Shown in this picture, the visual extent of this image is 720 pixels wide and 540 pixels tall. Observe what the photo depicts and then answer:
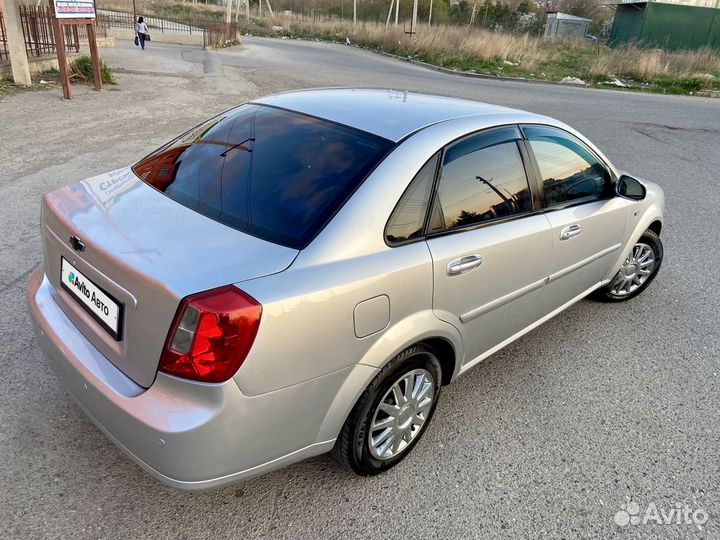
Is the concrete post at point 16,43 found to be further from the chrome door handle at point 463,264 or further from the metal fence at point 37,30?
the chrome door handle at point 463,264

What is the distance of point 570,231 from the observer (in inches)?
129

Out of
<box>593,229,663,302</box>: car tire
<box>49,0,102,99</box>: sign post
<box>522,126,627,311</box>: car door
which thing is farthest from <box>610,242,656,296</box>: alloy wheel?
<box>49,0,102,99</box>: sign post

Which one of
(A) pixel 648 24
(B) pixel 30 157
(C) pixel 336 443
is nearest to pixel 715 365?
(C) pixel 336 443

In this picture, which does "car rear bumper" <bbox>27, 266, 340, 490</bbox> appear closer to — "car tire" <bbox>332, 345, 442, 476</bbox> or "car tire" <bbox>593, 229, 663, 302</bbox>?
"car tire" <bbox>332, 345, 442, 476</bbox>

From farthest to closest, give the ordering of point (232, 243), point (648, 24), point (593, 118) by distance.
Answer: point (648, 24)
point (593, 118)
point (232, 243)

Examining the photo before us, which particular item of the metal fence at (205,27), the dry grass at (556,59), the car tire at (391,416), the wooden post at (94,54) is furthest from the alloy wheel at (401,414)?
the metal fence at (205,27)

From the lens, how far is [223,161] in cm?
265

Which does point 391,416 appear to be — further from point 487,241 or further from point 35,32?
point 35,32

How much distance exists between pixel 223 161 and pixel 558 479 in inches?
89.5

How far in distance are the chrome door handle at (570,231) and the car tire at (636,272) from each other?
1084 mm

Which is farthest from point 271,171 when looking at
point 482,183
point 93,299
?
point 482,183

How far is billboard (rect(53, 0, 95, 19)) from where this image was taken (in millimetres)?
10002

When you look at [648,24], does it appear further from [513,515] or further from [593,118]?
[513,515]

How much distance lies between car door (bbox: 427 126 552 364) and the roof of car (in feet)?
0.74
